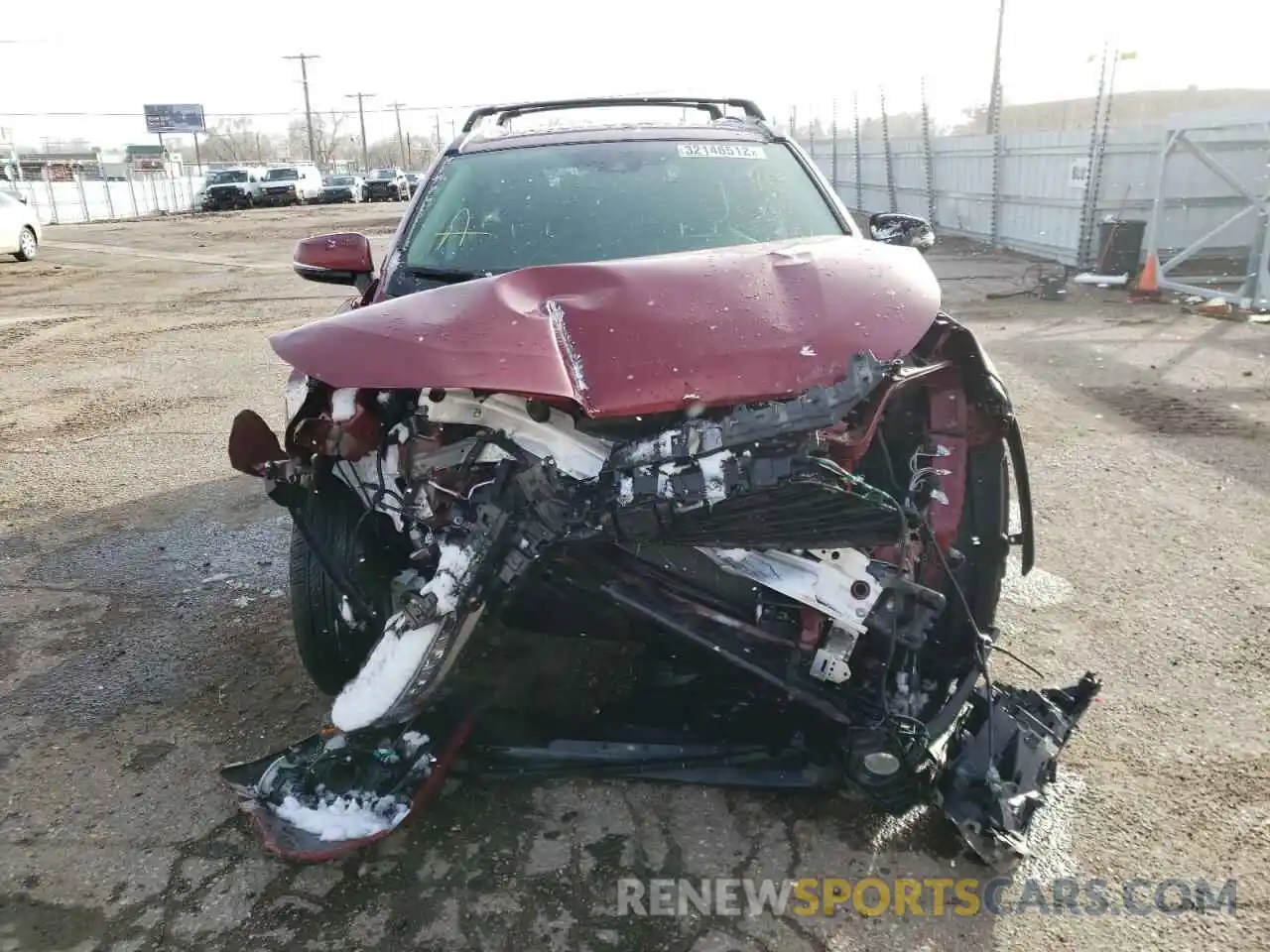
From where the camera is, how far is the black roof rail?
4.46m

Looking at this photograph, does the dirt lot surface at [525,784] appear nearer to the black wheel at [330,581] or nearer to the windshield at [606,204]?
the black wheel at [330,581]

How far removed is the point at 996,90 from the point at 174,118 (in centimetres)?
6593

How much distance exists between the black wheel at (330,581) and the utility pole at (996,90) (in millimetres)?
15392

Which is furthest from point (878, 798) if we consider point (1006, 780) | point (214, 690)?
point (214, 690)

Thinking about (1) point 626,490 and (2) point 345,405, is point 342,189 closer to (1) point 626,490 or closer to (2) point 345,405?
(2) point 345,405

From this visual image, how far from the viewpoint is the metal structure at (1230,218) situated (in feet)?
32.2

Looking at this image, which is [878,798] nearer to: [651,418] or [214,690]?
[651,418]

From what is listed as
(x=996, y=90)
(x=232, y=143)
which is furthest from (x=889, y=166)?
(x=232, y=143)

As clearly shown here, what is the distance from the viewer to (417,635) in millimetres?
2264

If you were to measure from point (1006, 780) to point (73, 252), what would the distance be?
23482 mm

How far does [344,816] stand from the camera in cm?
233

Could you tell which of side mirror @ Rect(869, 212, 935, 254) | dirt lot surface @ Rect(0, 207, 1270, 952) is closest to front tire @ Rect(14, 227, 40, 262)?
dirt lot surface @ Rect(0, 207, 1270, 952)

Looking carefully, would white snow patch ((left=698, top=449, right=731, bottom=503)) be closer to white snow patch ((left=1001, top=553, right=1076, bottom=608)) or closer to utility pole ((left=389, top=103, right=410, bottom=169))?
white snow patch ((left=1001, top=553, right=1076, bottom=608))

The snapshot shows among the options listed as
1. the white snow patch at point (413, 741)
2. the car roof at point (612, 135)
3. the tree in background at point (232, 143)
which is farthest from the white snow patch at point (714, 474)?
the tree in background at point (232, 143)
